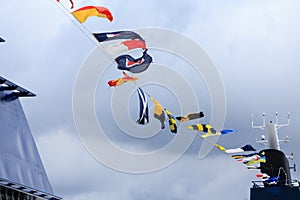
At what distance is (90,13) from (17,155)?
12885 millimetres

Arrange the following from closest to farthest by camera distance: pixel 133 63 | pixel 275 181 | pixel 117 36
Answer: pixel 117 36 → pixel 133 63 → pixel 275 181

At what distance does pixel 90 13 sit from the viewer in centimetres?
1648

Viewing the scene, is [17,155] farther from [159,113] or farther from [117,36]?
[117,36]

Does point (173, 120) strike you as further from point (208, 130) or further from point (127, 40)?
point (127, 40)

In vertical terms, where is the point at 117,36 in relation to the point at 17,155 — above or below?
above

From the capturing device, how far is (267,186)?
132 ft

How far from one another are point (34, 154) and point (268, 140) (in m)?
18.1

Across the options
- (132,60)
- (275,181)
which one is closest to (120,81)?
(132,60)

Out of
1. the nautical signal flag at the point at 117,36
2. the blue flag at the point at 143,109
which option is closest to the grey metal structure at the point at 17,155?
the blue flag at the point at 143,109

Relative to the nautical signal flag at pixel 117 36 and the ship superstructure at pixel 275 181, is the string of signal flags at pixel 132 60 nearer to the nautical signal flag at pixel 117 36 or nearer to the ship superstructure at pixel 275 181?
the nautical signal flag at pixel 117 36

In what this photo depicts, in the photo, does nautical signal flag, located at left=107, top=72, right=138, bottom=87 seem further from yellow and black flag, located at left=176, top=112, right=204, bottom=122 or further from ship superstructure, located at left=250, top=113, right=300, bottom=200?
ship superstructure, located at left=250, top=113, right=300, bottom=200

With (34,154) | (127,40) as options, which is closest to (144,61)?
(127,40)

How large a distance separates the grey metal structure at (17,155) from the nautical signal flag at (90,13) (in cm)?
945

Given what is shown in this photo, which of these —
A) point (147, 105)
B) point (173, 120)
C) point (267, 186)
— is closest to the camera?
point (147, 105)
